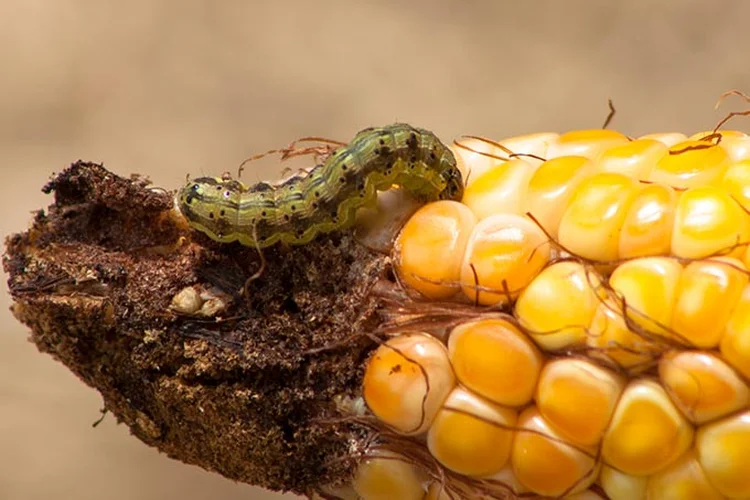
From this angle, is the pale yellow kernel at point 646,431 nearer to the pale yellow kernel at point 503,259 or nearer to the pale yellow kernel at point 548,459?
the pale yellow kernel at point 548,459

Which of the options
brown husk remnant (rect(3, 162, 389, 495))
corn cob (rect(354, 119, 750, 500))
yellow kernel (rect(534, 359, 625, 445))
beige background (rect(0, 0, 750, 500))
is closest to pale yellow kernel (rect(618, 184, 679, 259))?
corn cob (rect(354, 119, 750, 500))

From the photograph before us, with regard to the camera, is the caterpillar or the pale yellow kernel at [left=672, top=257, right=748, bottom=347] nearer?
the pale yellow kernel at [left=672, top=257, right=748, bottom=347]

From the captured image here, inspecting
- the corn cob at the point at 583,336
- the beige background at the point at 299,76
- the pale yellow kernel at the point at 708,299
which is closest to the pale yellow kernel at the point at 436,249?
the corn cob at the point at 583,336

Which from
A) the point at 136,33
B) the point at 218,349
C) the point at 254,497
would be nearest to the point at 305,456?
the point at 218,349

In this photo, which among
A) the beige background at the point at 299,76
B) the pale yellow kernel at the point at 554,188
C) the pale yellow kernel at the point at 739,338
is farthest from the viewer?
the beige background at the point at 299,76

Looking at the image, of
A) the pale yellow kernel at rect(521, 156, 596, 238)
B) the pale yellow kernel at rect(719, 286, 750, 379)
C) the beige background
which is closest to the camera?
the pale yellow kernel at rect(719, 286, 750, 379)

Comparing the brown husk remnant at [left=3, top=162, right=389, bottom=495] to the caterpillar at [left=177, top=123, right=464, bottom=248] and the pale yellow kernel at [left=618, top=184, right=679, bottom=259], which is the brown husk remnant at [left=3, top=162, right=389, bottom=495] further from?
the pale yellow kernel at [left=618, top=184, right=679, bottom=259]
